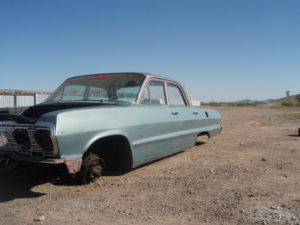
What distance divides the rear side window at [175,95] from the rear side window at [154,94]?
0.78 ft

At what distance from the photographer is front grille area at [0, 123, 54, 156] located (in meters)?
3.25

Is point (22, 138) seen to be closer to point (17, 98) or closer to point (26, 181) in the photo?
point (26, 181)

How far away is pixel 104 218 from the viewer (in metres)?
2.91

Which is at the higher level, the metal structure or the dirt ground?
the metal structure

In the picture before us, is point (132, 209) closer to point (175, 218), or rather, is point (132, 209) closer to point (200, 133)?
point (175, 218)

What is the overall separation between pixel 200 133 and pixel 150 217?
11.3 ft

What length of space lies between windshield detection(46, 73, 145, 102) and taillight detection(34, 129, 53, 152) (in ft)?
5.19

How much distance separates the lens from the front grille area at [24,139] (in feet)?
10.7

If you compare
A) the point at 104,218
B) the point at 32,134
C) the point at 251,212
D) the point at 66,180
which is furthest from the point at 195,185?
the point at 32,134

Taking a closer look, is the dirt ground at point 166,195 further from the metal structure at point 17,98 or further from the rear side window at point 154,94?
the metal structure at point 17,98

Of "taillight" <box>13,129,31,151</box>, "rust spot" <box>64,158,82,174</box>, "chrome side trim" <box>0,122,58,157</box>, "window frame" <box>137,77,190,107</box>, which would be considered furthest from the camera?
"window frame" <box>137,77,190,107</box>

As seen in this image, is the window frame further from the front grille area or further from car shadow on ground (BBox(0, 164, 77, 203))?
the front grille area

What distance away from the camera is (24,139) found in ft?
11.4

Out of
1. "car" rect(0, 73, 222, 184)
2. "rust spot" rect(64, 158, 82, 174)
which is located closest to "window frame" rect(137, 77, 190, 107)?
"car" rect(0, 73, 222, 184)
